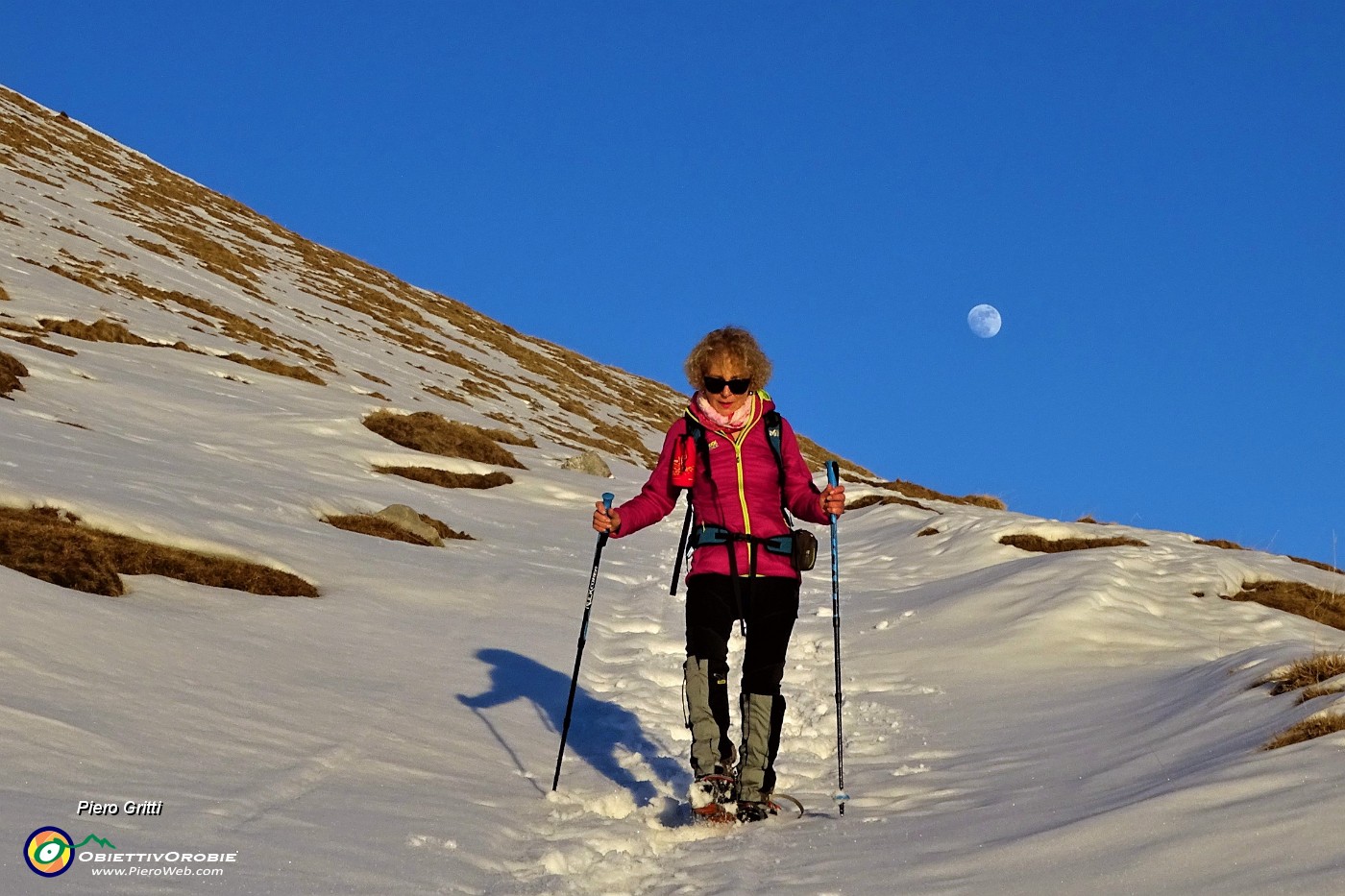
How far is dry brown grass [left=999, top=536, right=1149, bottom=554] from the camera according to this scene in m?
17.4

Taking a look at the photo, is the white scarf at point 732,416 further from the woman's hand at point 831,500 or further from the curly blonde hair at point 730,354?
the woman's hand at point 831,500

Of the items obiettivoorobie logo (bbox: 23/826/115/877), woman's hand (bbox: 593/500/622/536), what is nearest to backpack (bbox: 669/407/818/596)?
woman's hand (bbox: 593/500/622/536)

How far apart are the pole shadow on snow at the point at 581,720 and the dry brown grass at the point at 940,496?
23876 mm

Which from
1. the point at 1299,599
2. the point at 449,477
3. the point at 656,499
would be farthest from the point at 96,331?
the point at 1299,599

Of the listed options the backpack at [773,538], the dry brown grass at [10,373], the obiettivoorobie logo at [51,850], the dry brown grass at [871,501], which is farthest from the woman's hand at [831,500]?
the dry brown grass at [871,501]

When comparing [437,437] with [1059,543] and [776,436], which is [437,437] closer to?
[1059,543]

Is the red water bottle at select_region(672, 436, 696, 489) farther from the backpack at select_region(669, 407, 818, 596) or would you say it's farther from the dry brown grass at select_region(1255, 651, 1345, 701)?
the dry brown grass at select_region(1255, 651, 1345, 701)

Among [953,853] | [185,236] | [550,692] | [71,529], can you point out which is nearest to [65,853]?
[953,853]

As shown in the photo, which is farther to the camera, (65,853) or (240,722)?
(240,722)

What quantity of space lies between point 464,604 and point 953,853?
7296 millimetres

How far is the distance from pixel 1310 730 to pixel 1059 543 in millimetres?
12994

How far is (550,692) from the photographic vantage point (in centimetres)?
880

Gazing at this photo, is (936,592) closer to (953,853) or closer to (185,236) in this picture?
(953,853)

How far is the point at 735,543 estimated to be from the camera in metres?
5.98
